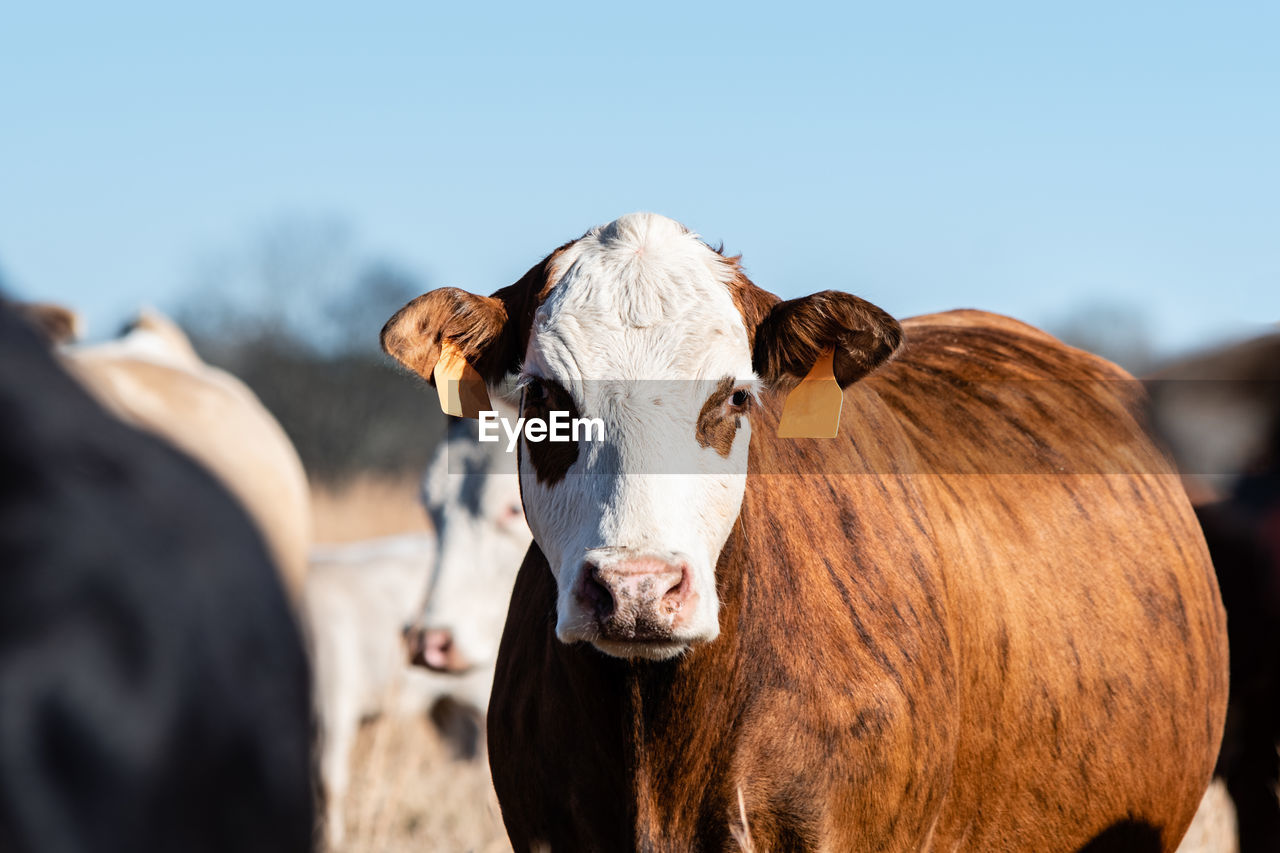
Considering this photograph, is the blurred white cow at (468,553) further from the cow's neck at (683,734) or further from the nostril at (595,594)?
the nostril at (595,594)

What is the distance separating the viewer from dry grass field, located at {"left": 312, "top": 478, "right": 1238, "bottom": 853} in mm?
4457

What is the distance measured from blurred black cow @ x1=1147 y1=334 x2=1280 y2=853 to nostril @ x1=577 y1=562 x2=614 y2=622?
279 cm

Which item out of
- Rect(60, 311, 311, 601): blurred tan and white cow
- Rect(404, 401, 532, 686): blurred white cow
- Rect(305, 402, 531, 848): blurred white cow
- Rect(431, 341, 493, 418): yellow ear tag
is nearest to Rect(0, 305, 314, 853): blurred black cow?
Rect(60, 311, 311, 601): blurred tan and white cow

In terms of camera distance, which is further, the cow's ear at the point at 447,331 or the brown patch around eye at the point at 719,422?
the cow's ear at the point at 447,331

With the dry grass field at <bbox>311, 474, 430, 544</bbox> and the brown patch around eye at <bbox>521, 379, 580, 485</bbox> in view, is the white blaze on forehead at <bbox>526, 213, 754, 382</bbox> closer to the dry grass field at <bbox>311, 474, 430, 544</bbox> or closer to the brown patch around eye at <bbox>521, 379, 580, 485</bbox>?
the brown patch around eye at <bbox>521, 379, 580, 485</bbox>

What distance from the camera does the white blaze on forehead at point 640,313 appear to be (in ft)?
9.14

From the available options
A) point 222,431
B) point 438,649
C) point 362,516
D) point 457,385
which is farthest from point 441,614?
point 362,516

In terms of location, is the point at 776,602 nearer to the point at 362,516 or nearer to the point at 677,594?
the point at 677,594

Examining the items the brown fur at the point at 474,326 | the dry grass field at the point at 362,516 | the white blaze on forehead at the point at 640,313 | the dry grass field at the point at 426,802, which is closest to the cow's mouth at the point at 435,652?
the dry grass field at the point at 426,802

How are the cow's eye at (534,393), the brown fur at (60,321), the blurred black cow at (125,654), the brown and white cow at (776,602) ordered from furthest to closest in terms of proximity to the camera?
the cow's eye at (534,393) < the brown and white cow at (776,602) < the brown fur at (60,321) < the blurred black cow at (125,654)

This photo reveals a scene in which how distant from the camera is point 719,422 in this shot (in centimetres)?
281

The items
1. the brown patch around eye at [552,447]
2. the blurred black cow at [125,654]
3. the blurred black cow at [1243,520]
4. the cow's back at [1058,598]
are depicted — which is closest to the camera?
the blurred black cow at [125,654]

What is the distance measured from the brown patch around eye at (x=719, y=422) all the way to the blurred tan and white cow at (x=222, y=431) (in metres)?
2.09

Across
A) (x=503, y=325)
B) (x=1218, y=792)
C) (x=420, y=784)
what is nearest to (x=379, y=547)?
(x=420, y=784)
